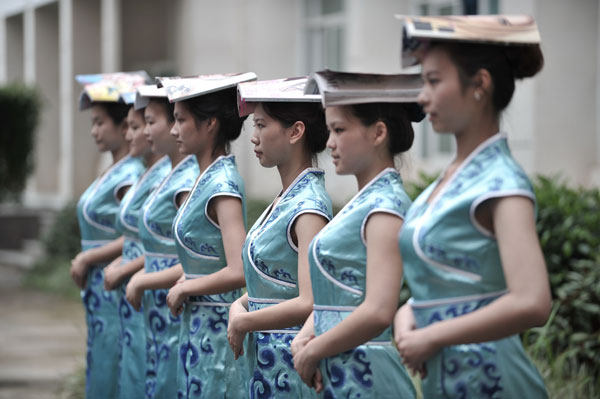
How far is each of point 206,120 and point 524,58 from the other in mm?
1873

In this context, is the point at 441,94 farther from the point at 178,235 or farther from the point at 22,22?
the point at 22,22

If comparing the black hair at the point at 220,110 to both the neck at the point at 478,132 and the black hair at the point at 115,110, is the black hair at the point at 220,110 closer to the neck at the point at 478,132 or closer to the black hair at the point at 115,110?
the black hair at the point at 115,110

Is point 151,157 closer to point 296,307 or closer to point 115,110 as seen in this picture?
point 115,110

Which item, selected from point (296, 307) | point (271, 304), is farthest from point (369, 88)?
point (271, 304)

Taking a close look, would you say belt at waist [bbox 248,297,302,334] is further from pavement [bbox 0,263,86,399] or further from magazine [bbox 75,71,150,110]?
pavement [bbox 0,263,86,399]

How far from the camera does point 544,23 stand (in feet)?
31.9

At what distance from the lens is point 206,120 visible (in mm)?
3996

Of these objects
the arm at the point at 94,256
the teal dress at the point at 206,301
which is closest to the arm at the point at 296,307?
the teal dress at the point at 206,301

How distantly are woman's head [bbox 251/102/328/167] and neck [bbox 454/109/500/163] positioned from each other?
1.00 meters

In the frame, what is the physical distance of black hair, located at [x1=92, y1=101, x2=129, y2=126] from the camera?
5398mm

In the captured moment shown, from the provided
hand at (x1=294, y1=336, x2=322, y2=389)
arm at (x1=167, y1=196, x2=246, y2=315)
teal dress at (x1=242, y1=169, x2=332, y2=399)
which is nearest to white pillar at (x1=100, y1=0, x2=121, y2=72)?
arm at (x1=167, y1=196, x2=246, y2=315)

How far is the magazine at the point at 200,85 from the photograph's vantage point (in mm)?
3826

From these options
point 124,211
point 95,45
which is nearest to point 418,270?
point 124,211

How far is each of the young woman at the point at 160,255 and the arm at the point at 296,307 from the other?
1.09 metres
